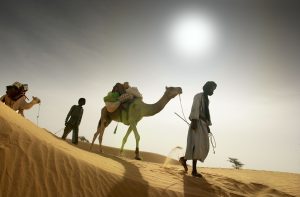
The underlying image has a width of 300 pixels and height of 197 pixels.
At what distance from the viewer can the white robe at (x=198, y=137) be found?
7402mm

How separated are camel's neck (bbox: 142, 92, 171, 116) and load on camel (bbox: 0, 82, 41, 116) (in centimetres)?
465

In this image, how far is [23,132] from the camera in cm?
576

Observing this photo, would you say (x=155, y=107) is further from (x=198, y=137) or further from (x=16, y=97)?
(x=16, y=97)

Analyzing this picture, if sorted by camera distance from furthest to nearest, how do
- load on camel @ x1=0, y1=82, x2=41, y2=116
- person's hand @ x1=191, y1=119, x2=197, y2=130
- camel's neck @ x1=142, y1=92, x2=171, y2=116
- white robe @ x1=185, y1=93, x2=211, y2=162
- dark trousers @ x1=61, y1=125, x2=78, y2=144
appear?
dark trousers @ x1=61, y1=125, x2=78, y2=144 < load on camel @ x1=0, y1=82, x2=41, y2=116 < camel's neck @ x1=142, y1=92, x2=171, y2=116 < person's hand @ x1=191, y1=119, x2=197, y2=130 < white robe @ x1=185, y1=93, x2=211, y2=162

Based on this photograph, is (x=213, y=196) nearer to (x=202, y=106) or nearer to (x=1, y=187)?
(x=202, y=106)

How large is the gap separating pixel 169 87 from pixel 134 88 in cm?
144

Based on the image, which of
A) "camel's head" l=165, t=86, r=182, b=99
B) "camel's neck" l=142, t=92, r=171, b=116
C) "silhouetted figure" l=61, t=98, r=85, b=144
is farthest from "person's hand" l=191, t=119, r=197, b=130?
"silhouetted figure" l=61, t=98, r=85, b=144

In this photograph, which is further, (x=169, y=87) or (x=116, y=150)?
(x=116, y=150)

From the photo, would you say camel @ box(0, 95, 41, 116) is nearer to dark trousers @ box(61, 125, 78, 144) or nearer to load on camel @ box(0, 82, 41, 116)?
load on camel @ box(0, 82, 41, 116)

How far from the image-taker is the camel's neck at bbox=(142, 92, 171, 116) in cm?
1116

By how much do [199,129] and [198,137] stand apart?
20cm

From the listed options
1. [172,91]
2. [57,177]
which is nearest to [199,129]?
[172,91]

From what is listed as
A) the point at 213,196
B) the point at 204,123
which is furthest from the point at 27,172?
the point at 204,123

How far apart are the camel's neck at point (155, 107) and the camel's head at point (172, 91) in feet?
0.41
